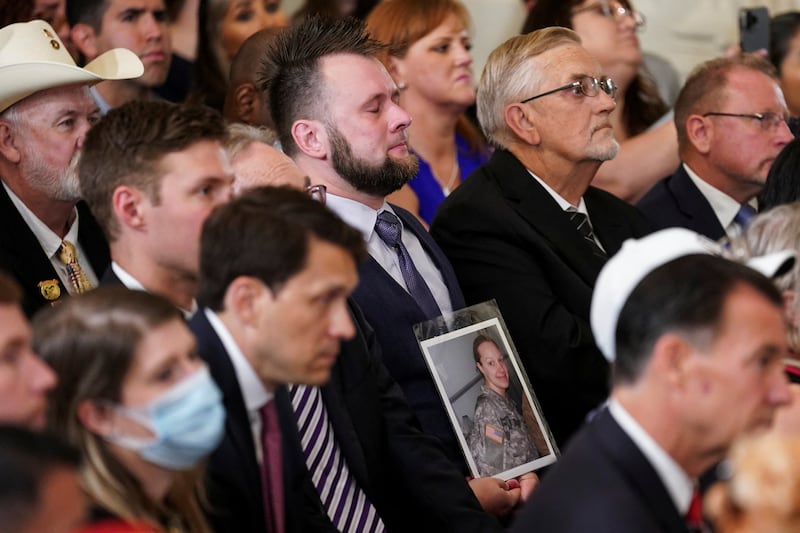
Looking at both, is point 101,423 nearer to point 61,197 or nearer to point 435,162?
point 61,197

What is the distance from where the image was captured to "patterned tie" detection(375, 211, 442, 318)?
3600mm

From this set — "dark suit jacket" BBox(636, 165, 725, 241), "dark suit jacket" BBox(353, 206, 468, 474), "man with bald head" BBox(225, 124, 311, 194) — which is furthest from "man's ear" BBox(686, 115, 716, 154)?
"man with bald head" BBox(225, 124, 311, 194)

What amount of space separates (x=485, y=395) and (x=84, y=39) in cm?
238

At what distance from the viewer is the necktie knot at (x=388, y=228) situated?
12.0ft

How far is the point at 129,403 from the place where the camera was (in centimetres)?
222

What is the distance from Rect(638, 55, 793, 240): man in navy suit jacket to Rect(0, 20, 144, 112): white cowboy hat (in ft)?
6.40

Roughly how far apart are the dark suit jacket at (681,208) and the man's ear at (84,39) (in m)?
2.10

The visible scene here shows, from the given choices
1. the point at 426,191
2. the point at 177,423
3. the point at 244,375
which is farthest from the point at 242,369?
the point at 426,191

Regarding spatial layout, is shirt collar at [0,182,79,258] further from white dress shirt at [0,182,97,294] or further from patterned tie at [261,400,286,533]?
patterned tie at [261,400,286,533]

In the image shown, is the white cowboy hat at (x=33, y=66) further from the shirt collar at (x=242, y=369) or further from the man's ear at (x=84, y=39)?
the shirt collar at (x=242, y=369)

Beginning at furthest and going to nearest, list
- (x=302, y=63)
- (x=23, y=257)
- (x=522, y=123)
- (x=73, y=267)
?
(x=522, y=123) → (x=302, y=63) → (x=73, y=267) → (x=23, y=257)

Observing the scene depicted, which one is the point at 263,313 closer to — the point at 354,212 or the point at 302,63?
the point at 354,212

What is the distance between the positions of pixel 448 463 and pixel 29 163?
4.77ft

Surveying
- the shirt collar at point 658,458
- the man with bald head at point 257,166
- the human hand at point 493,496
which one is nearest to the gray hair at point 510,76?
the man with bald head at point 257,166
